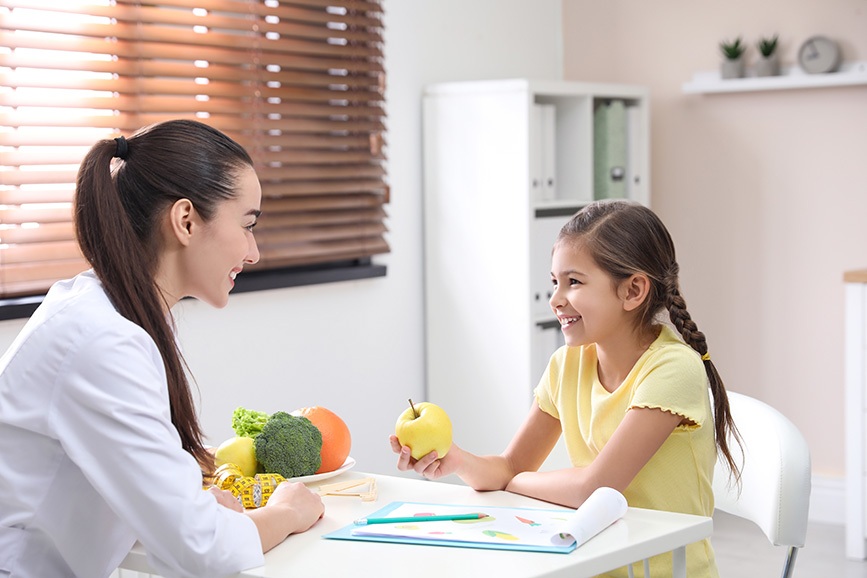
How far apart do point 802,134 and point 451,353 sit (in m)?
1.39

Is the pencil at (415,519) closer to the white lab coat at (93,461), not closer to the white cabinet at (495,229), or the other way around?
the white lab coat at (93,461)

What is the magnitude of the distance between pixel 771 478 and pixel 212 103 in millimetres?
1814

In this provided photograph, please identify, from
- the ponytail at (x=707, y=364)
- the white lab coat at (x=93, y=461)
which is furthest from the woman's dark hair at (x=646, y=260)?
the white lab coat at (x=93, y=461)

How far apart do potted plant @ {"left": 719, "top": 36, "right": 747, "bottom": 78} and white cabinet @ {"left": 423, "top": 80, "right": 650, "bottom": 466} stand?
430 mm

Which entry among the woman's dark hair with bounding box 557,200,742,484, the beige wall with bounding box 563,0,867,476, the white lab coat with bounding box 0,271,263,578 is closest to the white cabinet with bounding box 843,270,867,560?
the beige wall with bounding box 563,0,867,476

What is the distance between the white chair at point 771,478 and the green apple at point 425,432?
0.49 m

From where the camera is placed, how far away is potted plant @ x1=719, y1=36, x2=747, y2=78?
12.1ft

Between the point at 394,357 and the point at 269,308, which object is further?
the point at 394,357

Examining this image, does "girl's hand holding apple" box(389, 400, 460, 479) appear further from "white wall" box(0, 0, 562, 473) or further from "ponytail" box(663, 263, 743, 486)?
"white wall" box(0, 0, 562, 473)

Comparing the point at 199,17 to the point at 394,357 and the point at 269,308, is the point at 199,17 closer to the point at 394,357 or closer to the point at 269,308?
the point at 269,308

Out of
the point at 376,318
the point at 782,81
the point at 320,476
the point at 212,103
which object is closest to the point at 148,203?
the point at 320,476

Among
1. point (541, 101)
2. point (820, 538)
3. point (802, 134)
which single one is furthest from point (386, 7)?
point (820, 538)

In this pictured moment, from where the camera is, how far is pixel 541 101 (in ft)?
11.8

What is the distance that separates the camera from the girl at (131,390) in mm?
1213
